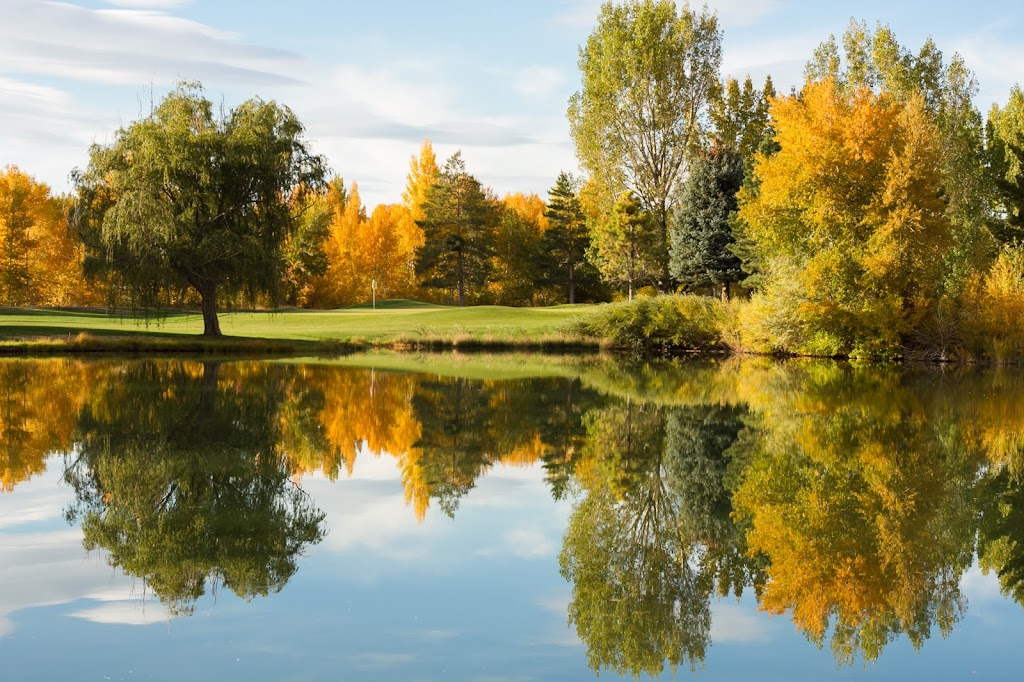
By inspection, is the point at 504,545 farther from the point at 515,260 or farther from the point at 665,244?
the point at 515,260

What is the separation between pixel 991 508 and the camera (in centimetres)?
883

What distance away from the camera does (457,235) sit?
6631 centimetres

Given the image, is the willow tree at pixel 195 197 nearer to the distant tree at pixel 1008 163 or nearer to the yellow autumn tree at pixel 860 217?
the yellow autumn tree at pixel 860 217

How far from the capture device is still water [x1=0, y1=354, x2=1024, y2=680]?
5375 millimetres

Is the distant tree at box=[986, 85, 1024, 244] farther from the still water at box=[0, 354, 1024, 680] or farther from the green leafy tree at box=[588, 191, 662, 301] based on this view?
the still water at box=[0, 354, 1024, 680]

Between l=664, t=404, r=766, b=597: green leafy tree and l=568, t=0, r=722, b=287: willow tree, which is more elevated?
l=568, t=0, r=722, b=287: willow tree

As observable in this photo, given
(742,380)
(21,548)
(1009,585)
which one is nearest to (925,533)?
(1009,585)

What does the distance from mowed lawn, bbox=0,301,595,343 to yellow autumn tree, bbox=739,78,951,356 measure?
9.41 metres

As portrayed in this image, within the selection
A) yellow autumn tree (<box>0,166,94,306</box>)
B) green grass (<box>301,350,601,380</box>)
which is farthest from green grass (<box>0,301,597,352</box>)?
yellow autumn tree (<box>0,166,94,306</box>)

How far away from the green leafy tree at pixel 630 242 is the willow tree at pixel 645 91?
281cm

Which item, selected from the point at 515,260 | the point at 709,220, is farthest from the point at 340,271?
the point at 709,220

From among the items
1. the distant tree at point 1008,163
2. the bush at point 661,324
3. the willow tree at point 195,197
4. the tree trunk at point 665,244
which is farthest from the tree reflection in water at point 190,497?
the tree trunk at point 665,244

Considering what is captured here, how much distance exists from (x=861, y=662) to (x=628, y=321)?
31.1 metres

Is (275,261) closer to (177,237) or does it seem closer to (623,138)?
(177,237)
